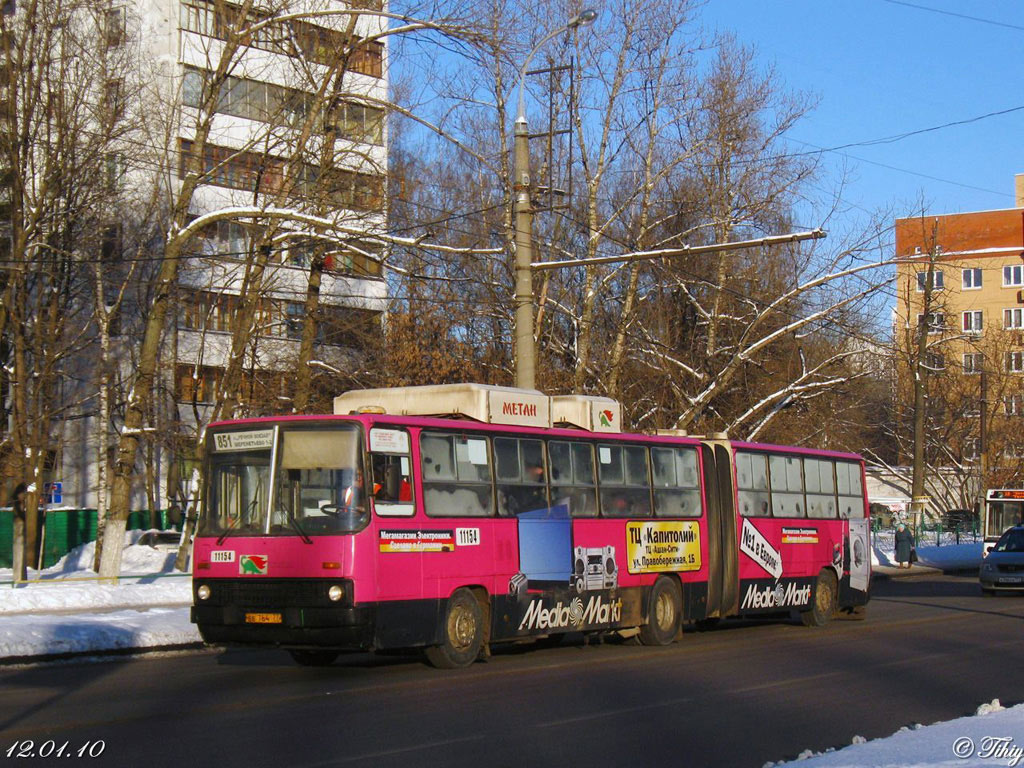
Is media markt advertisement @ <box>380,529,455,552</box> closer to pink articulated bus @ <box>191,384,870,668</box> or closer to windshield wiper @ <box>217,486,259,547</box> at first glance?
pink articulated bus @ <box>191,384,870,668</box>

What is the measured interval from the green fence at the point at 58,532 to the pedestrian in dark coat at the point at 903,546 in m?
23.0

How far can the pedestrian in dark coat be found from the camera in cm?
4069

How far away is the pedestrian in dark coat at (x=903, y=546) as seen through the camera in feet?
133

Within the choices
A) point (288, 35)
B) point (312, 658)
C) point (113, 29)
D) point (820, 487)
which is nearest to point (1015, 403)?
point (820, 487)

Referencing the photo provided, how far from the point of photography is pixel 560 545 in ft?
53.8

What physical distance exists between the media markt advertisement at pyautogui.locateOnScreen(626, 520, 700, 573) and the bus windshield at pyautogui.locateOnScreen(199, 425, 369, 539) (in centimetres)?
529

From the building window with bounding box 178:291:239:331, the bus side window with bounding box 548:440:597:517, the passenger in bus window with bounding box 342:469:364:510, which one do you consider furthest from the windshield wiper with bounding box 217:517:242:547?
the building window with bounding box 178:291:239:331

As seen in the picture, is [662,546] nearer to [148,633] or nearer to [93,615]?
[148,633]

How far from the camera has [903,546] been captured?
134ft

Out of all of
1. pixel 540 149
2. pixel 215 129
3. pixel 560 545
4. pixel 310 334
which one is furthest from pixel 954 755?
pixel 215 129

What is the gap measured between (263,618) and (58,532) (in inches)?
1296

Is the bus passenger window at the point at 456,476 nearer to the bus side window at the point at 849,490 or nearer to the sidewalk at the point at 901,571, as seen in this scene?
the bus side window at the point at 849,490

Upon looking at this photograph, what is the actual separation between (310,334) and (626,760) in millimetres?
24193

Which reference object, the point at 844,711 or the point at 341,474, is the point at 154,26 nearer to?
the point at 341,474
